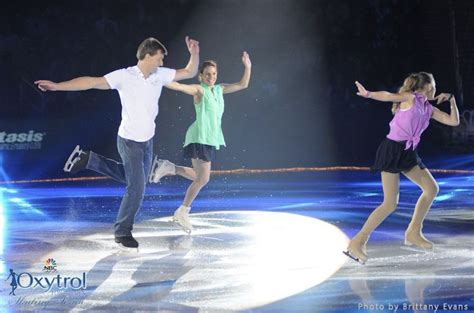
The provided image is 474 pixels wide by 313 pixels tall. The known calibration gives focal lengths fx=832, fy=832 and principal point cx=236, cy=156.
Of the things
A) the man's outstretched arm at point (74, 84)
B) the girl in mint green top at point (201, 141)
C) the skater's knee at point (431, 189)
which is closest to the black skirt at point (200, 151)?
the girl in mint green top at point (201, 141)

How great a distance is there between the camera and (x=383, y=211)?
5988mm

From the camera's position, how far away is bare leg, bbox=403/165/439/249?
6.24 m

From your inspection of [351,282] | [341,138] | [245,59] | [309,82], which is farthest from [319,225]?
[309,82]

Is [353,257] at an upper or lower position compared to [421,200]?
lower

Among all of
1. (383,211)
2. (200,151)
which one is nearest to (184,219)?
(200,151)

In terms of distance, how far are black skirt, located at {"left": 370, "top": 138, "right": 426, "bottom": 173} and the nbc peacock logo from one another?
94.6 inches

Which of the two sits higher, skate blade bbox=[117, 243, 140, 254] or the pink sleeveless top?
the pink sleeveless top

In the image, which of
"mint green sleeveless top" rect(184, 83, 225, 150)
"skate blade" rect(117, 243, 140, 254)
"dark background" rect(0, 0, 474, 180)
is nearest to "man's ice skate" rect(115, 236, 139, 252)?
"skate blade" rect(117, 243, 140, 254)

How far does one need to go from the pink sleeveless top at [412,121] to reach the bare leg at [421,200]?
0.75 feet

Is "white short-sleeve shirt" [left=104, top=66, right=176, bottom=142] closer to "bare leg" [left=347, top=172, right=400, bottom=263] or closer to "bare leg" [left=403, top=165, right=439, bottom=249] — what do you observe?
"bare leg" [left=347, top=172, right=400, bottom=263]

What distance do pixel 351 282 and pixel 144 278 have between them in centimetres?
134

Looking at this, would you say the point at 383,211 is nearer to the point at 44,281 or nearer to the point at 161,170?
the point at 161,170

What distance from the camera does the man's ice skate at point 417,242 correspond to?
20.9 feet

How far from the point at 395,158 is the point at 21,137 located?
833 cm
